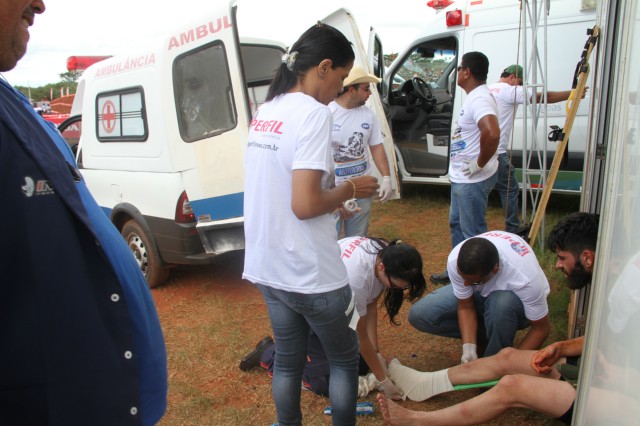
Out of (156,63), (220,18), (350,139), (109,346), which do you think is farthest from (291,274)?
(156,63)

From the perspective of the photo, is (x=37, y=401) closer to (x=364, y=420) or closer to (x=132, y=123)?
(x=364, y=420)

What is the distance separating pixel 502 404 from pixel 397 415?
0.48 meters

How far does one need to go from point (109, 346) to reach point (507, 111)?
4503 mm

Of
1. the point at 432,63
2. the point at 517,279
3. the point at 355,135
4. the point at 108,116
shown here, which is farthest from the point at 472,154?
the point at 108,116

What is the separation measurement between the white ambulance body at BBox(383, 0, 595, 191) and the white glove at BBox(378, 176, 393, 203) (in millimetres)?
1576

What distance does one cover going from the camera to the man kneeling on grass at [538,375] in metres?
2.25

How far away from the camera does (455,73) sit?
602 centimetres

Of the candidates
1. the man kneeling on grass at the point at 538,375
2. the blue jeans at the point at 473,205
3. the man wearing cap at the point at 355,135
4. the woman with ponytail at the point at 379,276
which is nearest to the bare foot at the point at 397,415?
the man kneeling on grass at the point at 538,375

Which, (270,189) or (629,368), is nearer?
(629,368)

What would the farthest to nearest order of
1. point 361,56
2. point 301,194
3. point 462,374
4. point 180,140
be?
point 361,56
point 180,140
point 462,374
point 301,194

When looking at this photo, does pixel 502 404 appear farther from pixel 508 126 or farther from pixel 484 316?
pixel 508 126

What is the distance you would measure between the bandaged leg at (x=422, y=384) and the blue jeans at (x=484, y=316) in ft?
0.99

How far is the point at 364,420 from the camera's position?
273cm

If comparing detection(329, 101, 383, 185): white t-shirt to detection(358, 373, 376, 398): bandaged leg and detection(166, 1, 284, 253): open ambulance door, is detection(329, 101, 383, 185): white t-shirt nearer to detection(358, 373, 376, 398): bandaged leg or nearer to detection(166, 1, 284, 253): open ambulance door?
detection(166, 1, 284, 253): open ambulance door
